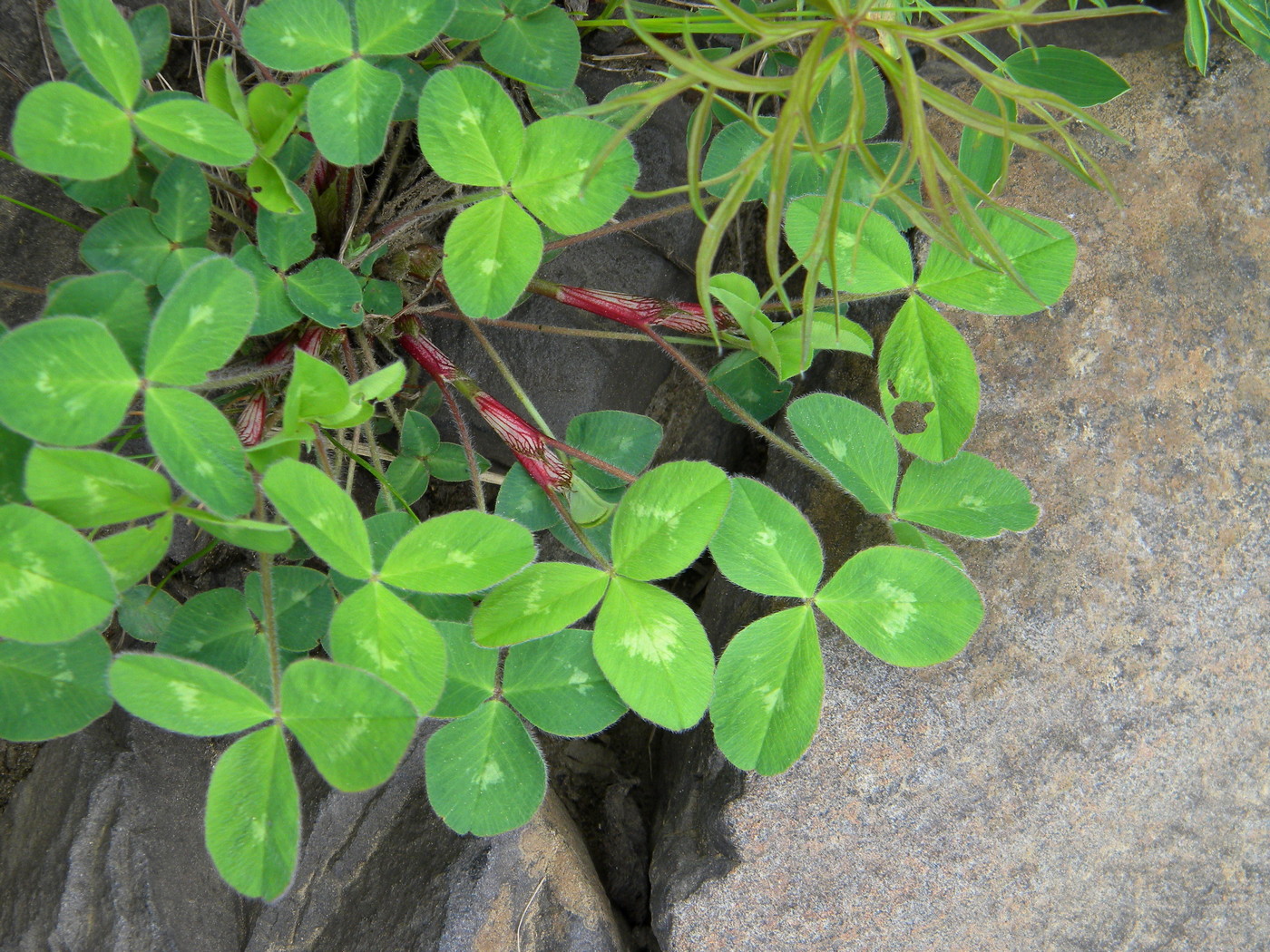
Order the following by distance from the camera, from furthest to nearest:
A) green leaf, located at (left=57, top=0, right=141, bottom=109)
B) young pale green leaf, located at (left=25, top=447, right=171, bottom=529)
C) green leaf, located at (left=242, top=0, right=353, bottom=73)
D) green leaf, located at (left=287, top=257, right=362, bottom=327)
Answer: green leaf, located at (left=287, top=257, right=362, bottom=327) → green leaf, located at (left=242, top=0, right=353, bottom=73) → green leaf, located at (left=57, top=0, right=141, bottom=109) → young pale green leaf, located at (left=25, top=447, right=171, bottom=529)

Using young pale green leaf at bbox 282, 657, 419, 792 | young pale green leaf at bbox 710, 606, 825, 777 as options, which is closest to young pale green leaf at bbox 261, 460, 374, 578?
young pale green leaf at bbox 282, 657, 419, 792

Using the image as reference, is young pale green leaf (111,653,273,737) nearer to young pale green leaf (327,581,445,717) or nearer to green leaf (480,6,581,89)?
young pale green leaf (327,581,445,717)

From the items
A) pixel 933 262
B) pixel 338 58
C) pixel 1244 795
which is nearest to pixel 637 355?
pixel 933 262

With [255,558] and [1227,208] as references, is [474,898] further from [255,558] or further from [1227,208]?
[1227,208]

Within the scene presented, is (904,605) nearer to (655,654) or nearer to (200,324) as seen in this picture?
(655,654)

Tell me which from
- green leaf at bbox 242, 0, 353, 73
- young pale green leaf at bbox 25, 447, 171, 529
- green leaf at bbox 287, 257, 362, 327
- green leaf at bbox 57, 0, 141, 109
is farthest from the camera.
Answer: green leaf at bbox 287, 257, 362, 327

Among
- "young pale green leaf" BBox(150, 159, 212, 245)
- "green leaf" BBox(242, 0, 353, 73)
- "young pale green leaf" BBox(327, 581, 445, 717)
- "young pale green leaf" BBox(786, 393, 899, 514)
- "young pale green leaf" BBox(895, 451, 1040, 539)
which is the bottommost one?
"young pale green leaf" BBox(327, 581, 445, 717)

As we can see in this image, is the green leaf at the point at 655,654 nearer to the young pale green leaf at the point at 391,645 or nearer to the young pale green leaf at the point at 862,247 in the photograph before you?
the young pale green leaf at the point at 391,645
